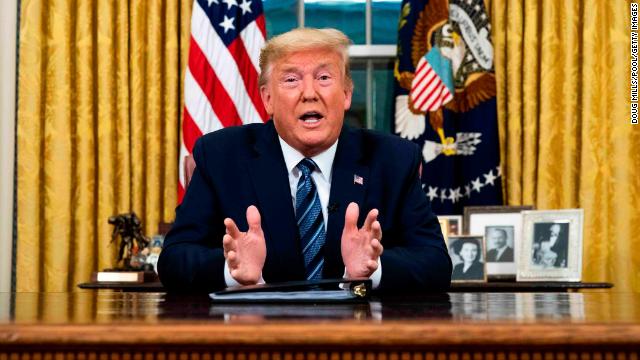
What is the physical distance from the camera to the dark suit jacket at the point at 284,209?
2432 millimetres

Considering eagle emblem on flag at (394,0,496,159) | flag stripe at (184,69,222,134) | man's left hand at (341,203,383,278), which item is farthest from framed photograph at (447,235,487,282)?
man's left hand at (341,203,383,278)

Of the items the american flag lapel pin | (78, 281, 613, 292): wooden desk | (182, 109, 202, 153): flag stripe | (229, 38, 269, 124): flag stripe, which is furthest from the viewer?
(229, 38, 269, 124): flag stripe

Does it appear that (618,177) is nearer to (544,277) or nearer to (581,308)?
(544,277)

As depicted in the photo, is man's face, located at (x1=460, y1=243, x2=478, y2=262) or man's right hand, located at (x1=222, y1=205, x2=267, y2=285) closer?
man's right hand, located at (x1=222, y1=205, x2=267, y2=285)

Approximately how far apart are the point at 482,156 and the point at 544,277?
2.14ft

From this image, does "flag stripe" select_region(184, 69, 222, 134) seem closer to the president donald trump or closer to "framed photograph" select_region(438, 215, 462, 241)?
"framed photograph" select_region(438, 215, 462, 241)

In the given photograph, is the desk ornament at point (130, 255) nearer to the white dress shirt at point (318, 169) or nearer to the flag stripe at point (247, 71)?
the flag stripe at point (247, 71)

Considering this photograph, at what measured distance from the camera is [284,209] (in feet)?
8.26

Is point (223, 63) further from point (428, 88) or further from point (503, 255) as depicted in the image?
point (503, 255)

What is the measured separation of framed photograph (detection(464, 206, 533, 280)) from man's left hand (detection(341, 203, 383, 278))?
202 centimetres

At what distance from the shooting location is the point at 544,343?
3.92 ft

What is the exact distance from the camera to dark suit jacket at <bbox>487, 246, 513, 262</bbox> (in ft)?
13.5

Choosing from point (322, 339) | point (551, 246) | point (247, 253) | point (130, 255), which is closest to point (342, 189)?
point (247, 253)

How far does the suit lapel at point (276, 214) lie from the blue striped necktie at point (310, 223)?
0.10 ft
